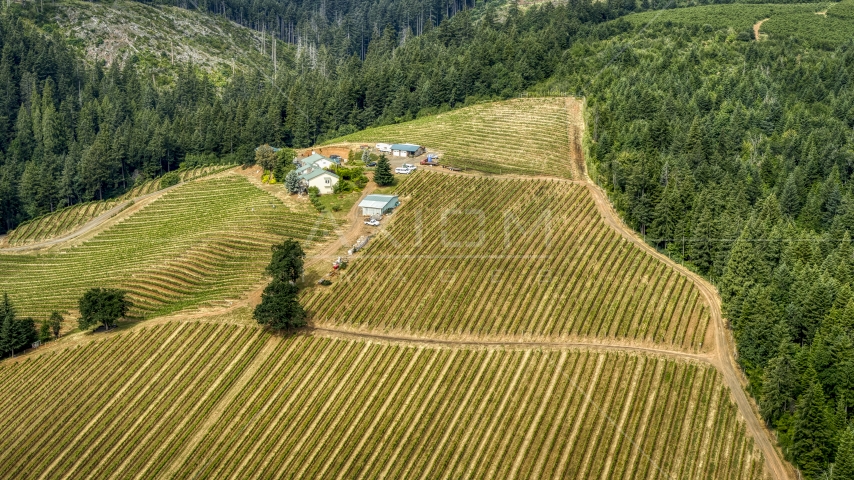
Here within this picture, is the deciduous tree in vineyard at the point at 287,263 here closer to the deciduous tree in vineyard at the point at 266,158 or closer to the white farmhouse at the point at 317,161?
the white farmhouse at the point at 317,161

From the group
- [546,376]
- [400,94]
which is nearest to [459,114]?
[400,94]

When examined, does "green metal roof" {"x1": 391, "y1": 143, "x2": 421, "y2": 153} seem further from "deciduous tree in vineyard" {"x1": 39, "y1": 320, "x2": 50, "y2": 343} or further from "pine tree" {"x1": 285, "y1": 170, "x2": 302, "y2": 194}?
"deciduous tree in vineyard" {"x1": 39, "y1": 320, "x2": 50, "y2": 343}

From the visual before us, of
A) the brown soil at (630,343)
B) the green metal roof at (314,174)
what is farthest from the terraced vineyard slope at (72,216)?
the brown soil at (630,343)

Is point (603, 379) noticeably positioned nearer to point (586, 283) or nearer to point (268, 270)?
point (586, 283)

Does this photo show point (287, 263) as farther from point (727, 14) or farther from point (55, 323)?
point (727, 14)

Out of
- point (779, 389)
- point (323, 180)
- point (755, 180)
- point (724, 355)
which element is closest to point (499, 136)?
point (323, 180)
